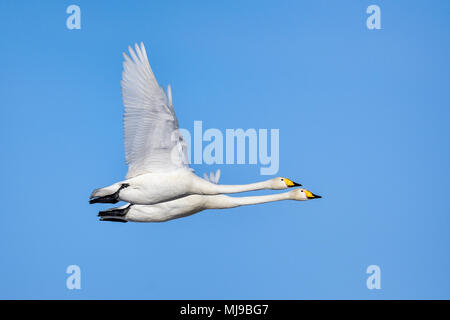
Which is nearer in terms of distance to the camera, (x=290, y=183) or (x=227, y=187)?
(x=227, y=187)

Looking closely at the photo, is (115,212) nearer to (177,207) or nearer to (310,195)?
(177,207)

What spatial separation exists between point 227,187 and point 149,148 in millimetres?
2065

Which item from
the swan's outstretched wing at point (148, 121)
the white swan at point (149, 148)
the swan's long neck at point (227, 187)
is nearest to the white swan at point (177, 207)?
the swan's long neck at point (227, 187)

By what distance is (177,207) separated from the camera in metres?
22.7

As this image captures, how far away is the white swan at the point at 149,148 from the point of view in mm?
20891

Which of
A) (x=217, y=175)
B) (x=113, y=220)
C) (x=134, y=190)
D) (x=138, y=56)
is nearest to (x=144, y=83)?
(x=138, y=56)

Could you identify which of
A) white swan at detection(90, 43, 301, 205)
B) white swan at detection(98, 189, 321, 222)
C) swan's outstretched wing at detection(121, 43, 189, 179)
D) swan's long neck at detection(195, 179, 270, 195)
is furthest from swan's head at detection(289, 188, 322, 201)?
swan's outstretched wing at detection(121, 43, 189, 179)

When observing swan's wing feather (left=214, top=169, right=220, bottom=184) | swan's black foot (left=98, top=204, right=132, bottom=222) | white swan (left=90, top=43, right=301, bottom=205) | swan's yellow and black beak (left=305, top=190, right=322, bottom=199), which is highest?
white swan (left=90, top=43, right=301, bottom=205)

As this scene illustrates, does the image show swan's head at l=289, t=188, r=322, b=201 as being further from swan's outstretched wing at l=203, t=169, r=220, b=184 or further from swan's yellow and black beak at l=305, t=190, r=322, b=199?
swan's outstretched wing at l=203, t=169, r=220, b=184

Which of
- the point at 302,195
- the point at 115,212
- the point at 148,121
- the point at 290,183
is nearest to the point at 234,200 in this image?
the point at 290,183

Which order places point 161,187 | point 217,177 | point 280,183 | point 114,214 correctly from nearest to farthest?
1. point 161,187
2. point 280,183
3. point 114,214
4. point 217,177

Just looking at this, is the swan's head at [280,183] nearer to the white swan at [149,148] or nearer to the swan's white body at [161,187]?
the white swan at [149,148]

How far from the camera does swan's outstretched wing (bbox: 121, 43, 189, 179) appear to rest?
821 inches

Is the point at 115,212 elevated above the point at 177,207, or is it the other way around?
the point at 177,207
